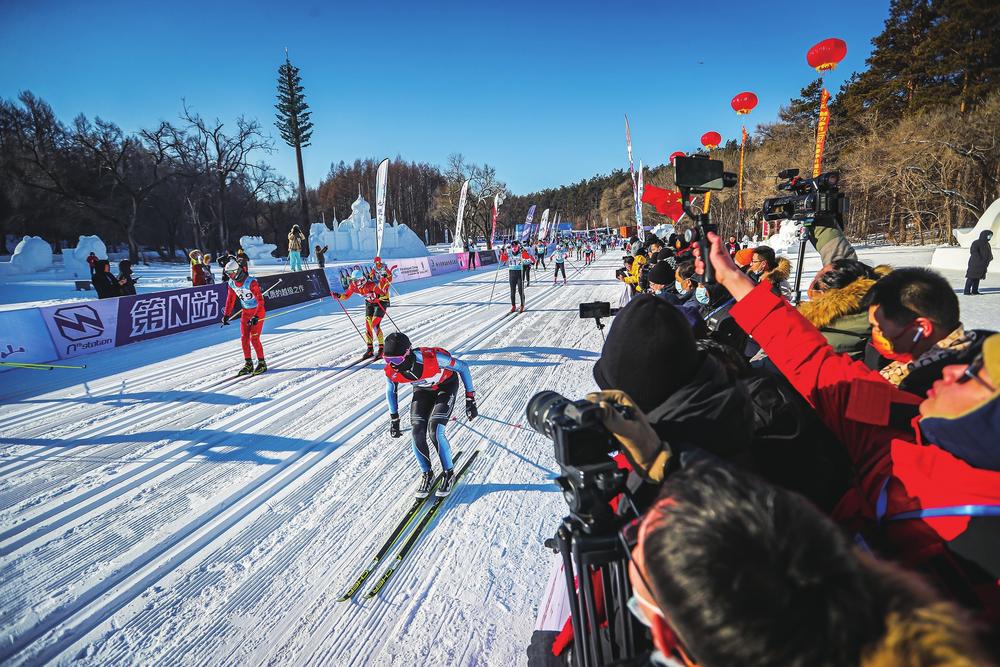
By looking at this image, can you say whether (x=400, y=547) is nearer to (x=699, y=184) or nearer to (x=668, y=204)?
(x=699, y=184)

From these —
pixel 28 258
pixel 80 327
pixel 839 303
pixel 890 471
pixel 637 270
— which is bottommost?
pixel 80 327

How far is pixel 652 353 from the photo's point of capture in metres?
1.42

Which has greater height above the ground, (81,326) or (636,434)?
(636,434)

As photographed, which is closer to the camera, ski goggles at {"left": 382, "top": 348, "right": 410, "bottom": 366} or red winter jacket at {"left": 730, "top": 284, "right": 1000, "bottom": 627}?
red winter jacket at {"left": 730, "top": 284, "right": 1000, "bottom": 627}

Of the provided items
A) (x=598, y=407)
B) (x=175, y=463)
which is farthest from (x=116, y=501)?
(x=598, y=407)

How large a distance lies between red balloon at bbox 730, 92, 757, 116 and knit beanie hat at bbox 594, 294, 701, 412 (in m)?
21.2

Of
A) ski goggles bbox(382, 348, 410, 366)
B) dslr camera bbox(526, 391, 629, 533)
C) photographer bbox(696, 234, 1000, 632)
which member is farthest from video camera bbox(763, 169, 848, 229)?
dslr camera bbox(526, 391, 629, 533)

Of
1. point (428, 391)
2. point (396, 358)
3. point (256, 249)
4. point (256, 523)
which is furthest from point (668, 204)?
point (256, 249)

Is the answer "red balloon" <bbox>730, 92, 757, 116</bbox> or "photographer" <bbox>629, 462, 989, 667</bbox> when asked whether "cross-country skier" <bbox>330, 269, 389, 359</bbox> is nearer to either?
"photographer" <bbox>629, 462, 989, 667</bbox>

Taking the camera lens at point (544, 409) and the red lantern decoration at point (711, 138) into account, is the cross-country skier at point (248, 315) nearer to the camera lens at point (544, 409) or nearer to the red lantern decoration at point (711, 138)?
the camera lens at point (544, 409)

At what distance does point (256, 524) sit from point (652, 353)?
392 cm

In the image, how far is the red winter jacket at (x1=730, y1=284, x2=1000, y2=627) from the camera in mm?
1031

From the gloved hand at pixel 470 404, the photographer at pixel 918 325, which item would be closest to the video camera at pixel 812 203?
the photographer at pixel 918 325

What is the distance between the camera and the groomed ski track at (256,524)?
2.75m
